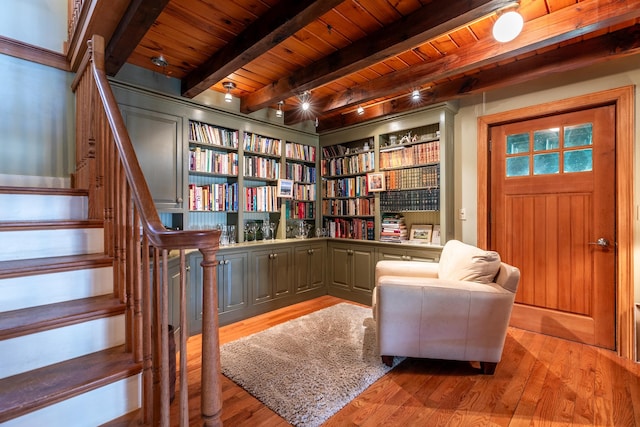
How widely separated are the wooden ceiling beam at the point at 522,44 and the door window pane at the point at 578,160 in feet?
3.37

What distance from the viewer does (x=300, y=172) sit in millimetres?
4074

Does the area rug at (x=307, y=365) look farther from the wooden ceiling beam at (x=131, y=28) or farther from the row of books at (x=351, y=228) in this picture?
the wooden ceiling beam at (x=131, y=28)

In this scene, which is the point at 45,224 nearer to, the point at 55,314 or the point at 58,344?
the point at 55,314

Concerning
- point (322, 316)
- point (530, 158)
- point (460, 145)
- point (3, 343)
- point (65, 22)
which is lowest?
point (322, 316)

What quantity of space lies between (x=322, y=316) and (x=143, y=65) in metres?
3.00

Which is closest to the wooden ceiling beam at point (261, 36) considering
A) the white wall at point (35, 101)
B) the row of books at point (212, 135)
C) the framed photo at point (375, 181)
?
the row of books at point (212, 135)

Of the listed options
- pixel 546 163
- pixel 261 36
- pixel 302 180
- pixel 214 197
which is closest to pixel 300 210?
pixel 302 180

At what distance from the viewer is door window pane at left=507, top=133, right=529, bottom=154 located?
295 cm

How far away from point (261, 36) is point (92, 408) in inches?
85.6

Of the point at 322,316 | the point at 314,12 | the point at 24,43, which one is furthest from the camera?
the point at 322,316

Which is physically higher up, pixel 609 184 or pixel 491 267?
pixel 609 184

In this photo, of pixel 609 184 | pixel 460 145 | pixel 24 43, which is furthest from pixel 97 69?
pixel 609 184

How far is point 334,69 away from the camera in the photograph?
2.43 metres

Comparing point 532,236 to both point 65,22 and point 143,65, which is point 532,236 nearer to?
point 143,65
